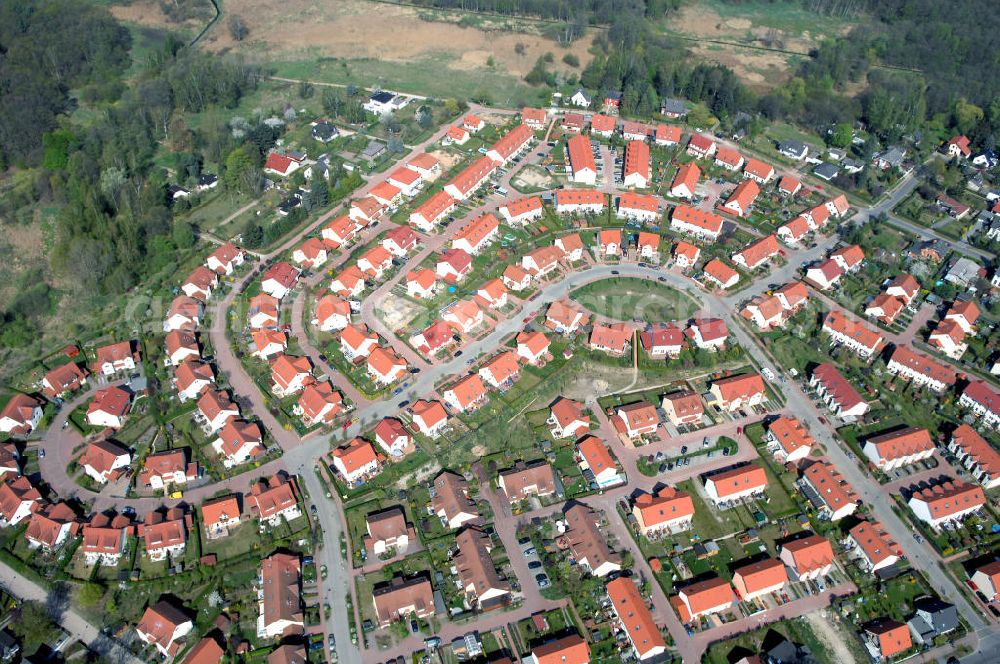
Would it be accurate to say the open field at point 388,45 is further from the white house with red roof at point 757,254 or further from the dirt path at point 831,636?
the dirt path at point 831,636

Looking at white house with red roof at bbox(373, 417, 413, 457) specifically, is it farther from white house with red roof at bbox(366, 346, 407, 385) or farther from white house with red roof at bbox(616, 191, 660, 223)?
white house with red roof at bbox(616, 191, 660, 223)

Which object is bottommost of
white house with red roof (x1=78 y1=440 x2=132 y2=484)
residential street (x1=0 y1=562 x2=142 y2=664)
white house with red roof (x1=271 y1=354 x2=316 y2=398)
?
residential street (x1=0 y1=562 x2=142 y2=664)

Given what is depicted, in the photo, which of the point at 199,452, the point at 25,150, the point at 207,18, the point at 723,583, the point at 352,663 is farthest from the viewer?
the point at 207,18

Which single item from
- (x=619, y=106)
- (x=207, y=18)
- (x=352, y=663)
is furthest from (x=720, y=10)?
(x=352, y=663)

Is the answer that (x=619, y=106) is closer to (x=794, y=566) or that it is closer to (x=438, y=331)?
(x=438, y=331)

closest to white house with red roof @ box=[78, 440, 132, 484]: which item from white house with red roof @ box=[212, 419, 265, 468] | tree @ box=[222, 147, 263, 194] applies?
white house with red roof @ box=[212, 419, 265, 468]

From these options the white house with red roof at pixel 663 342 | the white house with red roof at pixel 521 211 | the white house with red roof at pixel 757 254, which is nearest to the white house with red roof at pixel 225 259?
the white house with red roof at pixel 521 211
